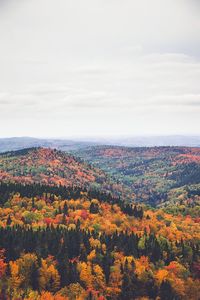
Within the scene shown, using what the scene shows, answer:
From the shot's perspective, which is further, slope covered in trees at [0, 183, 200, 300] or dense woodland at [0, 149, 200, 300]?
slope covered in trees at [0, 183, 200, 300]

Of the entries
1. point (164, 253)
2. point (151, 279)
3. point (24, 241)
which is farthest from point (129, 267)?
→ point (24, 241)

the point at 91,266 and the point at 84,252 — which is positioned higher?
the point at 84,252

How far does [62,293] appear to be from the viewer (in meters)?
125

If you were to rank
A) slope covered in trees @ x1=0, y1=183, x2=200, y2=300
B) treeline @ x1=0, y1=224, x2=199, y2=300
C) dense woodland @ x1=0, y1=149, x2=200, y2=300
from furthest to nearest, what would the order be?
treeline @ x1=0, y1=224, x2=199, y2=300, slope covered in trees @ x1=0, y1=183, x2=200, y2=300, dense woodland @ x1=0, y1=149, x2=200, y2=300

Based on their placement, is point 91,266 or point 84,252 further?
point 84,252

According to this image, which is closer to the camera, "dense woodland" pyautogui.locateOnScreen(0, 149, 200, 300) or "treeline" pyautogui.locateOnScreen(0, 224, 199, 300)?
"dense woodland" pyautogui.locateOnScreen(0, 149, 200, 300)

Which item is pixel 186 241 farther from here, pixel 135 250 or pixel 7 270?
pixel 7 270

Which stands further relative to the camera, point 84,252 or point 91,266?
point 84,252

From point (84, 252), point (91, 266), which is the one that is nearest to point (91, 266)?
point (91, 266)

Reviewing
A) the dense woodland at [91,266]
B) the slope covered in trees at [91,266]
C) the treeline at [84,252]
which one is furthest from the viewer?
the treeline at [84,252]

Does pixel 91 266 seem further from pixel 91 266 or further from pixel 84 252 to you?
pixel 84 252

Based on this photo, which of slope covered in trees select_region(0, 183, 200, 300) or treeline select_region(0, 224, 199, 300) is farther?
treeline select_region(0, 224, 199, 300)

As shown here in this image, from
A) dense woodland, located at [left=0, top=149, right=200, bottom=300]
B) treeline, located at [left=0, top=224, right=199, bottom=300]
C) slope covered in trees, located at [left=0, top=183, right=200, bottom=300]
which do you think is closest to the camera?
dense woodland, located at [left=0, top=149, right=200, bottom=300]

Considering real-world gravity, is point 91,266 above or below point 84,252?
below
